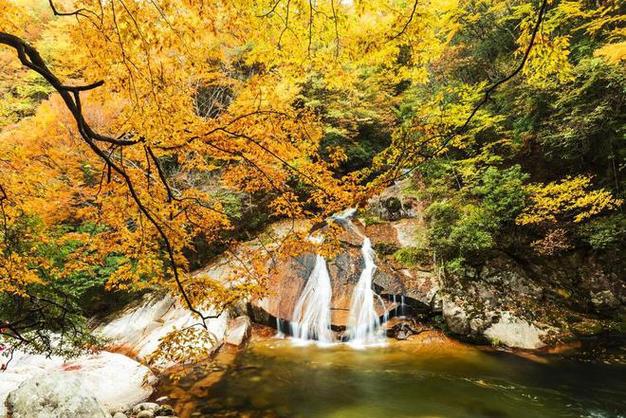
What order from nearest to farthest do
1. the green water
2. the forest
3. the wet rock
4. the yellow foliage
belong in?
the forest → the green water → the yellow foliage → the wet rock

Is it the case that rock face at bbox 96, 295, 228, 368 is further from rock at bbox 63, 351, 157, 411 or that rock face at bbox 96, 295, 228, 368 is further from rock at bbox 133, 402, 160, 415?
rock at bbox 133, 402, 160, 415

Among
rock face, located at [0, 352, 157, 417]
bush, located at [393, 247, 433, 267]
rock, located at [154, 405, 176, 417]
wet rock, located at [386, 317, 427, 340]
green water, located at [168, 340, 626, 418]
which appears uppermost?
bush, located at [393, 247, 433, 267]

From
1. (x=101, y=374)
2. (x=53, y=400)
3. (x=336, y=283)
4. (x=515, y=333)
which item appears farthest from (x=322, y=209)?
(x=53, y=400)

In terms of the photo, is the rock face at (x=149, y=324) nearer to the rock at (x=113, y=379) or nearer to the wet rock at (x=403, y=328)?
the rock at (x=113, y=379)

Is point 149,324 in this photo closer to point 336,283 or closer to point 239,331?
point 239,331

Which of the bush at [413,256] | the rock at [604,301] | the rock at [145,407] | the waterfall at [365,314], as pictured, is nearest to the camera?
the rock at [145,407]

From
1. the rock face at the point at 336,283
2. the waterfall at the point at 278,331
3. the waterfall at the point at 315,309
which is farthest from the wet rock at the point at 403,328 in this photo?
the waterfall at the point at 278,331

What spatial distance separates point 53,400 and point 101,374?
2.15m

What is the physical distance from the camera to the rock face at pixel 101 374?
702cm

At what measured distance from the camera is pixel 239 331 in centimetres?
1025

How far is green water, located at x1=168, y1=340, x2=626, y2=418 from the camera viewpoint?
616 centimetres

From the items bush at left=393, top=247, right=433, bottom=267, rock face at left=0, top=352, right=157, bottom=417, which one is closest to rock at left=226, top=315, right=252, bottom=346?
rock face at left=0, top=352, right=157, bottom=417

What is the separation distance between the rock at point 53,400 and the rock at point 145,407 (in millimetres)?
662

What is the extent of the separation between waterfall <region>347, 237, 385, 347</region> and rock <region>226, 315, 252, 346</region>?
2.95 meters
